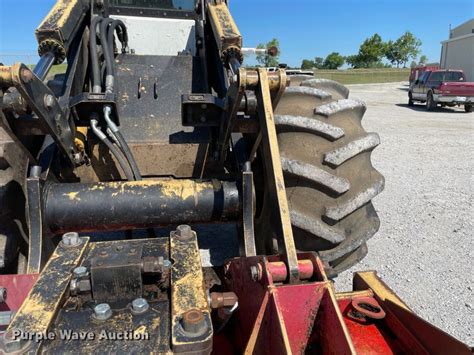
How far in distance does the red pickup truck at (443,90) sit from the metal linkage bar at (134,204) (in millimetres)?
17845

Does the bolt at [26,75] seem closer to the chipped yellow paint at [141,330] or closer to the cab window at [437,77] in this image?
the chipped yellow paint at [141,330]

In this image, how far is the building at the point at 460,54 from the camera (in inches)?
1254

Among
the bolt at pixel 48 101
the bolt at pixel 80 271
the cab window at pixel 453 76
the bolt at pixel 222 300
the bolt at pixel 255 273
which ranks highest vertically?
the bolt at pixel 48 101

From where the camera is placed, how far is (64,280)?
1.46m

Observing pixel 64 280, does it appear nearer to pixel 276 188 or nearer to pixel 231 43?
pixel 276 188

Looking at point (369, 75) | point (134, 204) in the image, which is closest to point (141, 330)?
point (134, 204)

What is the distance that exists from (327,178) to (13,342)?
1702mm

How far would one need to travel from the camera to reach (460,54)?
112ft

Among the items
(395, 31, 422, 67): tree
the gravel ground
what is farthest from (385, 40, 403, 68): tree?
the gravel ground

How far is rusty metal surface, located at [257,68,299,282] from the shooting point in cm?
161

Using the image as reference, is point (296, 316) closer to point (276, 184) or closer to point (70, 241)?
point (276, 184)

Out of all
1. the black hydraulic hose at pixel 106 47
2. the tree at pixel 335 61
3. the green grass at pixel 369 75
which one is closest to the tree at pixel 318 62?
the tree at pixel 335 61

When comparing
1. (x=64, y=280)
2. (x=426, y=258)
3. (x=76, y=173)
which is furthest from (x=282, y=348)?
(x=426, y=258)

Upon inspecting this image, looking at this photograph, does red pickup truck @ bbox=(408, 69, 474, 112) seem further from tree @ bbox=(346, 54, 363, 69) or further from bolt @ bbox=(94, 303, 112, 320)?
tree @ bbox=(346, 54, 363, 69)
